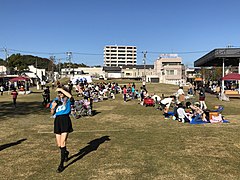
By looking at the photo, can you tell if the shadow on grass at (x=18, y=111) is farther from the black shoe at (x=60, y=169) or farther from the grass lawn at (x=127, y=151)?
the black shoe at (x=60, y=169)

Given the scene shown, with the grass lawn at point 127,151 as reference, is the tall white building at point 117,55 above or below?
above

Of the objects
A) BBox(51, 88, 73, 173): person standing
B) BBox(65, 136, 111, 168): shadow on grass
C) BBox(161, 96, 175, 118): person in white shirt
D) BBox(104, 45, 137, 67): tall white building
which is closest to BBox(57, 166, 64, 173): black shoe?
BBox(51, 88, 73, 173): person standing

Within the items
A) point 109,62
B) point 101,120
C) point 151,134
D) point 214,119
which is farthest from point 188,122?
point 109,62

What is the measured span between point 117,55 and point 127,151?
159 meters

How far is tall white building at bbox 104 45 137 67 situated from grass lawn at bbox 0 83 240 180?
15327 centimetres

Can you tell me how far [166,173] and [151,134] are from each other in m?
3.95

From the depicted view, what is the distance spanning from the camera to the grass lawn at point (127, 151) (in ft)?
18.4

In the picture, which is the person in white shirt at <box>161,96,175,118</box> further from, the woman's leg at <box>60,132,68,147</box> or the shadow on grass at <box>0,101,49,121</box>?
the woman's leg at <box>60,132,68,147</box>

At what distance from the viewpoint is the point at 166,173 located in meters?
5.57

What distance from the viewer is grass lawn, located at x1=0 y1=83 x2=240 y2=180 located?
5613 millimetres

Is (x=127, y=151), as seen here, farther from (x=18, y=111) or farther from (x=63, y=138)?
(x=18, y=111)

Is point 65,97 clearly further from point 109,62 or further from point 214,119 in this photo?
point 109,62

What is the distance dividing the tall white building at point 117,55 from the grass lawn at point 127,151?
153 metres

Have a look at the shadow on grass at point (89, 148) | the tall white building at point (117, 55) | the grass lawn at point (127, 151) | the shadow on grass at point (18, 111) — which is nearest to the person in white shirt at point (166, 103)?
the grass lawn at point (127, 151)
